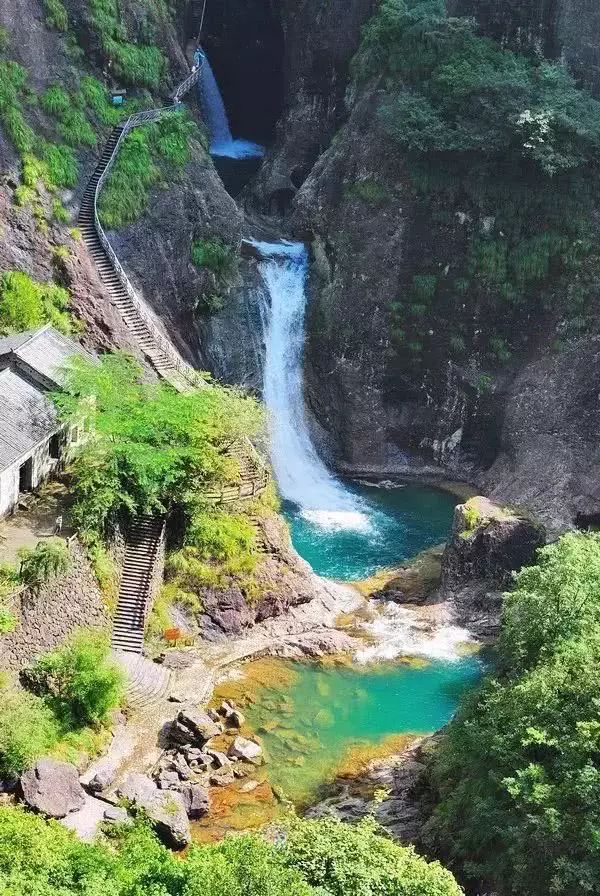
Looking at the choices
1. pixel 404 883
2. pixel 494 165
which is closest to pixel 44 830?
pixel 404 883

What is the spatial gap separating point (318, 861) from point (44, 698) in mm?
12447

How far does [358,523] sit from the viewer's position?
150 feet

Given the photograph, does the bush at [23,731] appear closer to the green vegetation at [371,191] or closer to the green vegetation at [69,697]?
the green vegetation at [69,697]

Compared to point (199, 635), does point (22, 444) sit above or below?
above

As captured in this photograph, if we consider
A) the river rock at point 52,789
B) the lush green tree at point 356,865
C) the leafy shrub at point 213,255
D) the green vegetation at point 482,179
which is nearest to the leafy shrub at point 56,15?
the leafy shrub at point 213,255

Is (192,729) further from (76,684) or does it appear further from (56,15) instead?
(56,15)

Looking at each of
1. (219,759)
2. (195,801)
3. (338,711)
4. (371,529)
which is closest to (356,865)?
(195,801)

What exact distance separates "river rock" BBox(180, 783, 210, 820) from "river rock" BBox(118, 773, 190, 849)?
0.20 m

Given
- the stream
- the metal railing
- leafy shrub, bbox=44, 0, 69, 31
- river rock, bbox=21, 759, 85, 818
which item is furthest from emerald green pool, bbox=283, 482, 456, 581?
leafy shrub, bbox=44, 0, 69, 31

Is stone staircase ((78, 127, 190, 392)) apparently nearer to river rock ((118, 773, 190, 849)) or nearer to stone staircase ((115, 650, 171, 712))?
stone staircase ((115, 650, 171, 712))

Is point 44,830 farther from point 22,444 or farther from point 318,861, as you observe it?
point 22,444

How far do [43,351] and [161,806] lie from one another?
1712cm

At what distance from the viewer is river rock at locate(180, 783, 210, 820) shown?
90.1ft

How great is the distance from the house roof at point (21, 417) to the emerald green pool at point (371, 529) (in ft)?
44.0
